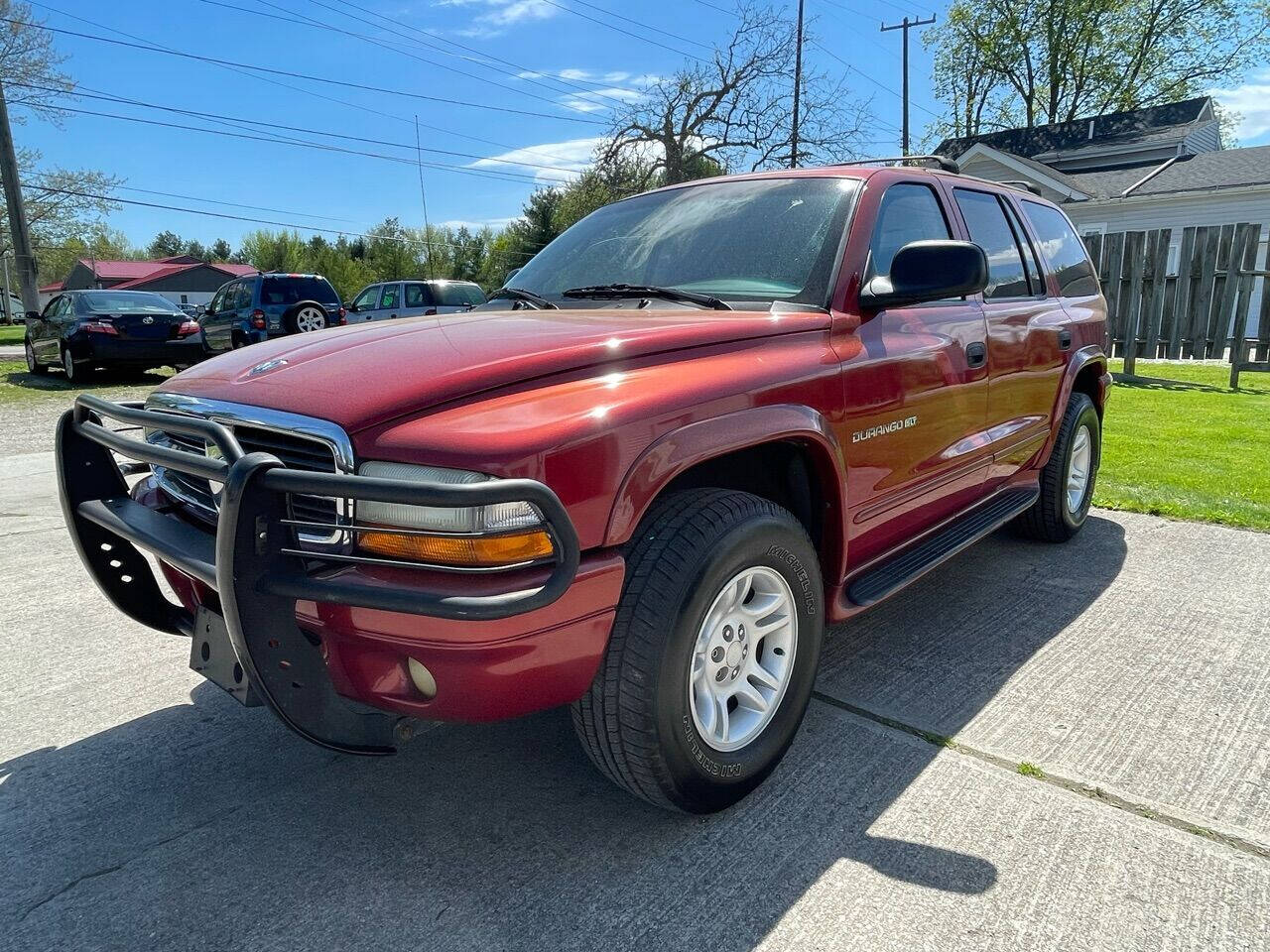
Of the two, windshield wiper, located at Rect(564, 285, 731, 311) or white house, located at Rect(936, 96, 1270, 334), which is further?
white house, located at Rect(936, 96, 1270, 334)

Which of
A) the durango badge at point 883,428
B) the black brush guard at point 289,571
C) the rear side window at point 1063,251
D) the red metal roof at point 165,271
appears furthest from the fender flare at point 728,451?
the red metal roof at point 165,271

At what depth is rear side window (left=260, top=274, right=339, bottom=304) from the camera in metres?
15.6

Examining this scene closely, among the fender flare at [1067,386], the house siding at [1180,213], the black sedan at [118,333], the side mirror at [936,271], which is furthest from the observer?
the house siding at [1180,213]

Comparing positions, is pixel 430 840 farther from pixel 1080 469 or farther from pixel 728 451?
pixel 1080 469

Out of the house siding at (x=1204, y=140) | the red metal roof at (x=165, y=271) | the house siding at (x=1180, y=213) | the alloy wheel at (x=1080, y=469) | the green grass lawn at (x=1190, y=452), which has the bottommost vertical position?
the green grass lawn at (x=1190, y=452)

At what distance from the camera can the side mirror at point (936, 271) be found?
2721mm

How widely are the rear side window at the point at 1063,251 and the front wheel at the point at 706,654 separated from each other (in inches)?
116

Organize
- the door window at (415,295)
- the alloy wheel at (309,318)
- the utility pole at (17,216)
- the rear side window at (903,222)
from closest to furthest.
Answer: the rear side window at (903,222) < the alloy wheel at (309,318) < the door window at (415,295) < the utility pole at (17,216)

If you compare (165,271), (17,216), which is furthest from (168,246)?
(17,216)

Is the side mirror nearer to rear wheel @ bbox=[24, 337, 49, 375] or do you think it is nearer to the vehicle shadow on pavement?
the vehicle shadow on pavement

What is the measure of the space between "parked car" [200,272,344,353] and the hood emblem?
541 inches

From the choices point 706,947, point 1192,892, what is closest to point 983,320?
point 1192,892

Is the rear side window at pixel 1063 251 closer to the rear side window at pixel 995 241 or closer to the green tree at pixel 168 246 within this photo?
the rear side window at pixel 995 241

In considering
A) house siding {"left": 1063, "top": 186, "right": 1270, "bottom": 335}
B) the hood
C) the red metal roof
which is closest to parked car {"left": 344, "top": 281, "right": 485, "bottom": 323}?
the hood
